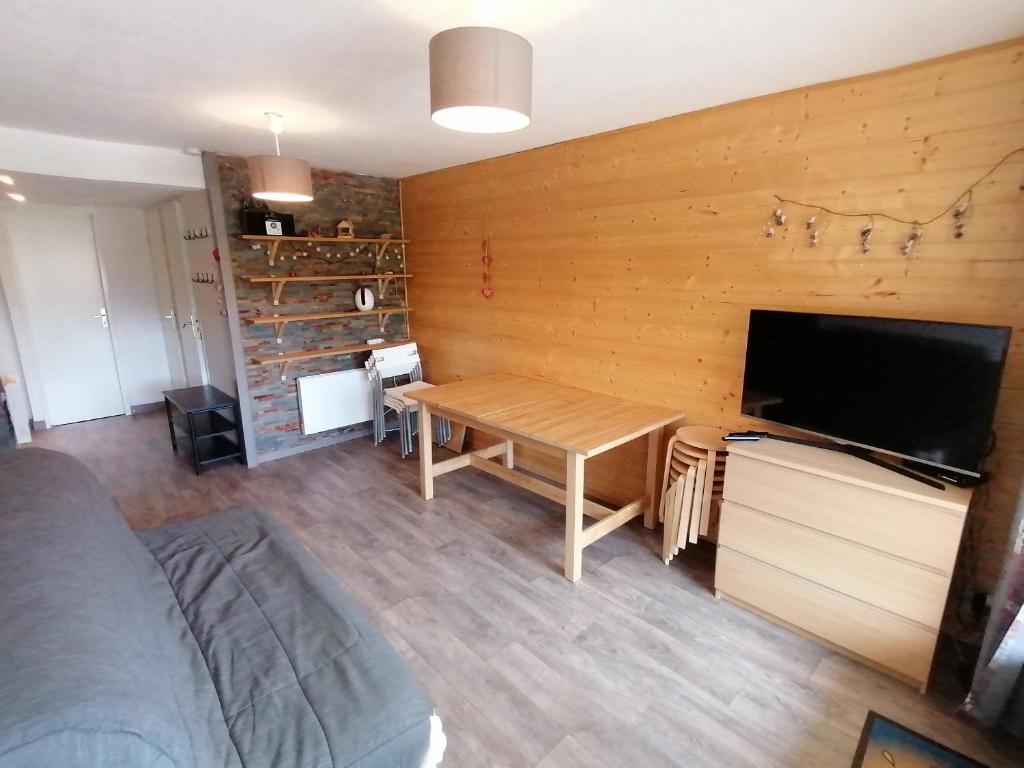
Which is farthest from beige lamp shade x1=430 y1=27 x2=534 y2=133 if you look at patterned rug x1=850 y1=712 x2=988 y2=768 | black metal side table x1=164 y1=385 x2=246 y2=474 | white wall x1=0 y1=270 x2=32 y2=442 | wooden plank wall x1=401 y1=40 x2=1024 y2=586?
white wall x1=0 y1=270 x2=32 y2=442

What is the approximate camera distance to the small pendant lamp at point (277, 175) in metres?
2.71

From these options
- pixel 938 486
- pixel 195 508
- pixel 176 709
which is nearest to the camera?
pixel 176 709

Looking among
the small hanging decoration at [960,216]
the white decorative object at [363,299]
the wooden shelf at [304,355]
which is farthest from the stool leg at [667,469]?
the white decorative object at [363,299]

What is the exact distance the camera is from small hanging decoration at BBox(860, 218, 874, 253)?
2.15 meters

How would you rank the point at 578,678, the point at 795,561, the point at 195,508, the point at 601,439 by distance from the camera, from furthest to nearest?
the point at 195,508 < the point at 601,439 < the point at 795,561 < the point at 578,678

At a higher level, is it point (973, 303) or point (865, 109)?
point (865, 109)

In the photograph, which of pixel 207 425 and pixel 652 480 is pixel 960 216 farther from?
pixel 207 425

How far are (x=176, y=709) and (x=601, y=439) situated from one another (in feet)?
6.19

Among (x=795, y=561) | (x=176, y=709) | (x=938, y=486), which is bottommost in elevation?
(x=795, y=561)

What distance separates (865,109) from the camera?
6.93ft

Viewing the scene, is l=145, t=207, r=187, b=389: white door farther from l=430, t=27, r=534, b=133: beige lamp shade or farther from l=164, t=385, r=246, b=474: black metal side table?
l=430, t=27, r=534, b=133: beige lamp shade

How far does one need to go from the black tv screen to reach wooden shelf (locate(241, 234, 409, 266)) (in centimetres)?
326

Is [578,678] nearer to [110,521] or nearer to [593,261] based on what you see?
[110,521]


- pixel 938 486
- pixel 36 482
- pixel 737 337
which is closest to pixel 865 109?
pixel 737 337
